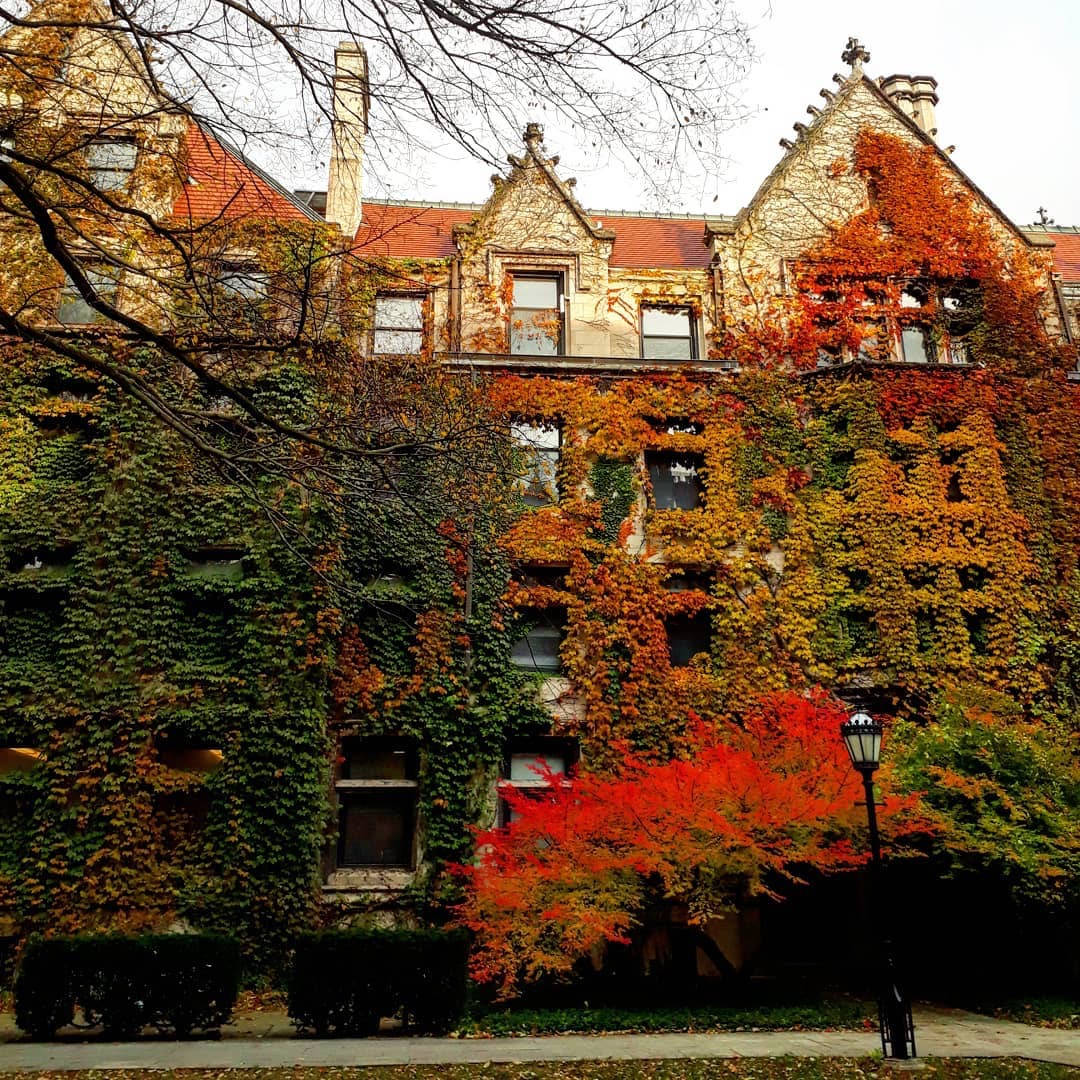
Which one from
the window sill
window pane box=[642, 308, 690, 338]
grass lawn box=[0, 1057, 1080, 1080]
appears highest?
window pane box=[642, 308, 690, 338]

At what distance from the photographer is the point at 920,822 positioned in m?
13.9

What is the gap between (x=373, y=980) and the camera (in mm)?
11789

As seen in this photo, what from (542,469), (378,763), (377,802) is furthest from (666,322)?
(377,802)

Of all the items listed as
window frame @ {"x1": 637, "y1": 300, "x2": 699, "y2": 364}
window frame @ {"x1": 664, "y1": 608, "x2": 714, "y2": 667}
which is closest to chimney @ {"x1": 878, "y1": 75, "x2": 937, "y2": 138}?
window frame @ {"x1": 637, "y1": 300, "x2": 699, "y2": 364}

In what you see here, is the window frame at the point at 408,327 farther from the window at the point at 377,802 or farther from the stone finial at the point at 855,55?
the stone finial at the point at 855,55

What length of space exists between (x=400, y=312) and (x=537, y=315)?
3.45 meters

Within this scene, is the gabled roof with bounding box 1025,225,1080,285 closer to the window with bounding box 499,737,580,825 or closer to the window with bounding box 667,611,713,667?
the window with bounding box 667,611,713,667

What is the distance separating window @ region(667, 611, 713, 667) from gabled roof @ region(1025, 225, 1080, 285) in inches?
559

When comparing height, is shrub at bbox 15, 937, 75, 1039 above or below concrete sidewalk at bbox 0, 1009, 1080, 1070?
above

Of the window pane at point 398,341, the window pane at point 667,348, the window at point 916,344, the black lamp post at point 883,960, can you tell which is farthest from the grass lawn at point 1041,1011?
the window pane at point 398,341

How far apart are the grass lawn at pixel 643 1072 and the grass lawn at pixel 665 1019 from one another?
255cm

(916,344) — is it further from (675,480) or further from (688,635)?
(688,635)

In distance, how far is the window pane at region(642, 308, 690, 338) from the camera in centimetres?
2284

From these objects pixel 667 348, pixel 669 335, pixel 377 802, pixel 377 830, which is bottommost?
pixel 377 830
